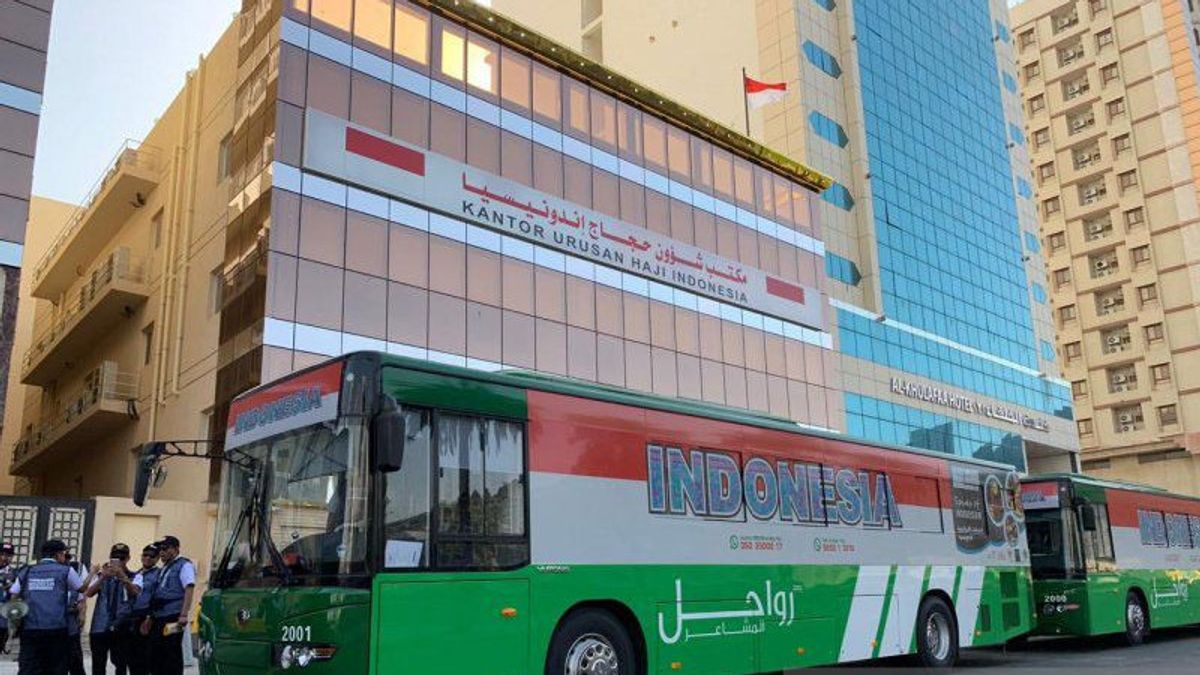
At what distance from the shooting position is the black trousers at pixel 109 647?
10805 millimetres

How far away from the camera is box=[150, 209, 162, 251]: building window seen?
3212 cm

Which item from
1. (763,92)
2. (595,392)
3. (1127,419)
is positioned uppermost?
(763,92)

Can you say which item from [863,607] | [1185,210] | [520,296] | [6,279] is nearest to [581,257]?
[520,296]

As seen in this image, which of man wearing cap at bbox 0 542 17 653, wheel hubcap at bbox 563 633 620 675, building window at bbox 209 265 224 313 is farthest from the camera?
building window at bbox 209 265 224 313

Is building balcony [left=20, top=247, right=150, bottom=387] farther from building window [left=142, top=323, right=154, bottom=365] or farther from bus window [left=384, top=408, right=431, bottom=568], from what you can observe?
bus window [left=384, top=408, right=431, bottom=568]

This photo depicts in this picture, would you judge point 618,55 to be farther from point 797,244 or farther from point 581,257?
point 581,257

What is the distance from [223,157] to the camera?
1160 inches

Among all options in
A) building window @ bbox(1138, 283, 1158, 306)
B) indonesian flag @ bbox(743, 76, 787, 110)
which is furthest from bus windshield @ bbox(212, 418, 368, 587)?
building window @ bbox(1138, 283, 1158, 306)

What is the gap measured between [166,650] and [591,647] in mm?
4517

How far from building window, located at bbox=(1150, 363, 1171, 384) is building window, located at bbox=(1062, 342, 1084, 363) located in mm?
5305

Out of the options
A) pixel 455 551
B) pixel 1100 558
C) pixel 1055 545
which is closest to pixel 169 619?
pixel 455 551

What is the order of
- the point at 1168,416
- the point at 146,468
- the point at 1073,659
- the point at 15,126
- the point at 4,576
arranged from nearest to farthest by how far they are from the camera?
the point at 146,468 → the point at 4,576 → the point at 1073,659 → the point at 15,126 → the point at 1168,416

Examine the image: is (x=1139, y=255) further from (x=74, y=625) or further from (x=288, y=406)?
(x=74, y=625)

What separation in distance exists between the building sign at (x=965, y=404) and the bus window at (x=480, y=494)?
130 ft
